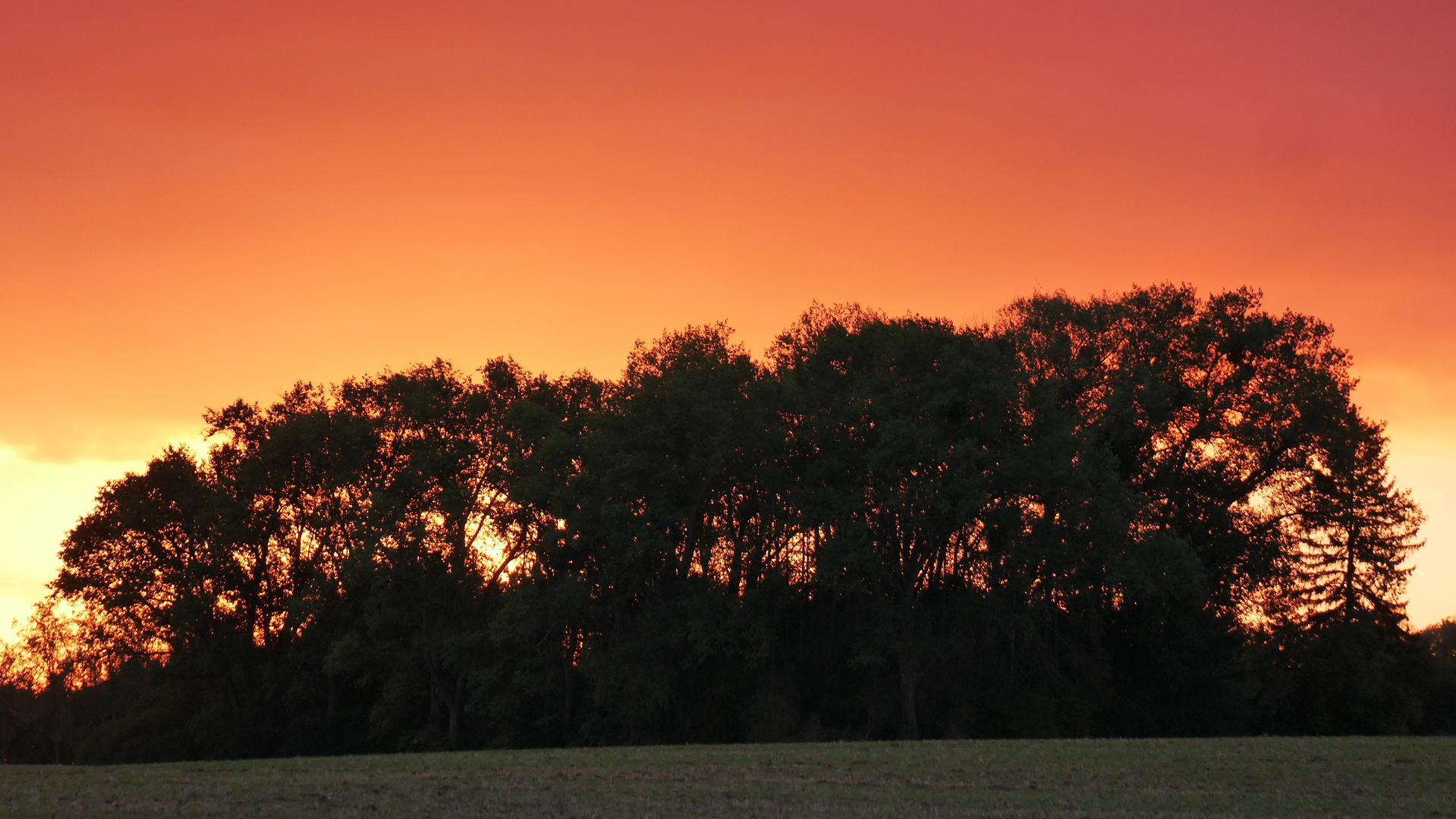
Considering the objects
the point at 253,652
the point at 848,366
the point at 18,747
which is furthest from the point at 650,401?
the point at 18,747

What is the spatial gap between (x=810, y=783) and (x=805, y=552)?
2748 centimetres

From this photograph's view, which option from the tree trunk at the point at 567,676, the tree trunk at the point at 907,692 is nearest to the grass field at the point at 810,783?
the tree trunk at the point at 907,692

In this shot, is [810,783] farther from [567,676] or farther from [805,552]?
[567,676]

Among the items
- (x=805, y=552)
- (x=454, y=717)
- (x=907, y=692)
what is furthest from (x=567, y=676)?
(x=907, y=692)

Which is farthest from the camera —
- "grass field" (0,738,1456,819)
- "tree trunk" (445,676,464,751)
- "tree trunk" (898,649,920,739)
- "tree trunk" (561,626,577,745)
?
"tree trunk" (445,676,464,751)

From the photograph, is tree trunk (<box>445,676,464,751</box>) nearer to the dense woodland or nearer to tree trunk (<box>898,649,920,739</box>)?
the dense woodland

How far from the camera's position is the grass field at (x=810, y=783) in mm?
19984

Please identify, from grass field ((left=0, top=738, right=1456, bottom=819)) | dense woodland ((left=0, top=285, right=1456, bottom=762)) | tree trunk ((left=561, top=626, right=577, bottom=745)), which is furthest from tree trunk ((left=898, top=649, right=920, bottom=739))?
tree trunk ((left=561, top=626, right=577, bottom=745))

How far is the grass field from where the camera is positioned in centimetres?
1998

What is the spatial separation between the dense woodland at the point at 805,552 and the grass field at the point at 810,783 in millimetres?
15492

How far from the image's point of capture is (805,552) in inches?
2012

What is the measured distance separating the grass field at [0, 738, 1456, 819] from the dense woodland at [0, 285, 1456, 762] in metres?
15.5

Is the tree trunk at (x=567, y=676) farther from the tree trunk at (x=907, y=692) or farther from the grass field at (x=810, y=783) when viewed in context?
the grass field at (x=810, y=783)

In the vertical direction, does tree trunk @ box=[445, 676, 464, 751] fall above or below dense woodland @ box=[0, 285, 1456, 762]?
below
